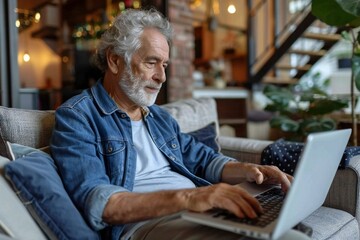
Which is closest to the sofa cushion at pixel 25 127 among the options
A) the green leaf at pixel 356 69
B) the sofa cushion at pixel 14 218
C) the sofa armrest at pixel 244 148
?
the sofa cushion at pixel 14 218

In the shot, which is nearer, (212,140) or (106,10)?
(212,140)

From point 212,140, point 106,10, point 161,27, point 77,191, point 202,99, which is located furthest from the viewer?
point 106,10

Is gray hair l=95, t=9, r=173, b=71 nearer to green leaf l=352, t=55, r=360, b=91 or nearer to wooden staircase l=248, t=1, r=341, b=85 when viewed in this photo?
green leaf l=352, t=55, r=360, b=91

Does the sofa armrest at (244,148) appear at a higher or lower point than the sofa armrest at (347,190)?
higher

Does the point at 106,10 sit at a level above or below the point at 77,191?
above

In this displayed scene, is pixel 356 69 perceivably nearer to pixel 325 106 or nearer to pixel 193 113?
pixel 325 106

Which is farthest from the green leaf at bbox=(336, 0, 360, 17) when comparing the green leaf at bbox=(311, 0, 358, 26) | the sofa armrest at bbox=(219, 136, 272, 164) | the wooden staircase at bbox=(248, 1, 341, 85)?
the wooden staircase at bbox=(248, 1, 341, 85)

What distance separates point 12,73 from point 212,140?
4.83ft

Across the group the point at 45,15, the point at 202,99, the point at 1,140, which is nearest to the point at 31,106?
the point at 202,99

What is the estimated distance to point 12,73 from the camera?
2510 millimetres

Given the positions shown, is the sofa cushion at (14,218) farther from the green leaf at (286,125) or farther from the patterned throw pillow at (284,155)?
the green leaf at (286,125)

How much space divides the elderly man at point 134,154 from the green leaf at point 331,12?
2.14 ft

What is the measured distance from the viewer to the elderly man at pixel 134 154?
1.02m

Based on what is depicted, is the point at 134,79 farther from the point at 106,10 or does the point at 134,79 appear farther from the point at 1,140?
the point at 106,10
